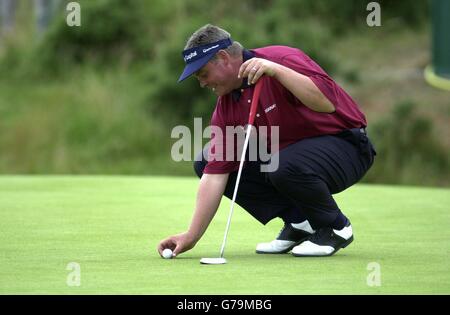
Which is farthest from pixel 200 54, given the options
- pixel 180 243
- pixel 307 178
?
pixel 180 243

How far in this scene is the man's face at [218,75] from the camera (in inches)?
234

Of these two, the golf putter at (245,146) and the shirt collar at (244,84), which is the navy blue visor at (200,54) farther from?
the golf putter at (245,146)

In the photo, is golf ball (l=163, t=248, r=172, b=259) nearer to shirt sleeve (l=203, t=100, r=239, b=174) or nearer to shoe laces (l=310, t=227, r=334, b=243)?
shirt sleeve (l=203, t=100, r=239, b=174)

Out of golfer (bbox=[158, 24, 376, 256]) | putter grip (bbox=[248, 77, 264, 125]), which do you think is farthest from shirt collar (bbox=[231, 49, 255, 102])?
putter grip (bbox=[248, 77, 264, 125])

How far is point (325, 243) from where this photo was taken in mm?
6309

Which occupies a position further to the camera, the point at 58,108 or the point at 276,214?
the point at 58,108

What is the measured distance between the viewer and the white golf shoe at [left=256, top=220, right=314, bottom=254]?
6547 millimetres

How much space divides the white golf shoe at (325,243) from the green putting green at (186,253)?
2.8 inches

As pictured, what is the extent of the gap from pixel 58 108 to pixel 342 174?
1495 cm

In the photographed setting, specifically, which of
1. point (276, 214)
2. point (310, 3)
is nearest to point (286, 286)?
point (276, 214)

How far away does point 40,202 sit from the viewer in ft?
31.8

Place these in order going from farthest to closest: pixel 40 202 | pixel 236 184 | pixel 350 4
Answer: pixel 350 4, pixel 40 202, pixel 236 184

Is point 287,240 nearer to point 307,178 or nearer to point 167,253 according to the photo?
point 307,178
